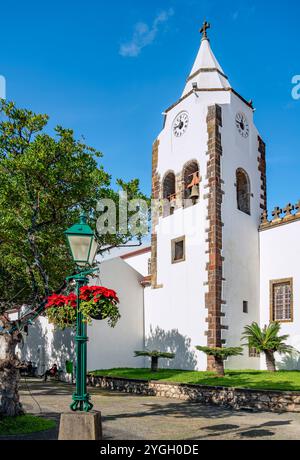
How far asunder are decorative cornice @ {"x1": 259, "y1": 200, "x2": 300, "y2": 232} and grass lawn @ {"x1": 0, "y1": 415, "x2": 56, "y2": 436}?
14.8m

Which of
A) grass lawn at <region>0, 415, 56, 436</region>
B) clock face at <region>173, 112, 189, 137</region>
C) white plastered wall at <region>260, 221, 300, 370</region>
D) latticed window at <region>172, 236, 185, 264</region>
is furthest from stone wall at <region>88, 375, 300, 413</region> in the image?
clock face at <region>173, 112, 189, 137</region>

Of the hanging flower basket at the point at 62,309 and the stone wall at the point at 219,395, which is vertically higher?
the hanging flower basket at the point at 62,309

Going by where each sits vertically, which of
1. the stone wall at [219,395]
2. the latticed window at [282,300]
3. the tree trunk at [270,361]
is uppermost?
the latticed window at [282,300]

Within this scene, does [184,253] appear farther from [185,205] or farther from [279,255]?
[279,255]

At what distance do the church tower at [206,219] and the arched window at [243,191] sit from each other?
0.17 feet

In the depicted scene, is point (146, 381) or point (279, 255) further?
point (279, 255)

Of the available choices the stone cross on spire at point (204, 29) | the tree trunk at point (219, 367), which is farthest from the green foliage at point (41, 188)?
the stone cross on spire at point (204, 29)

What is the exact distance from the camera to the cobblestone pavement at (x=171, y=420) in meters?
10.1

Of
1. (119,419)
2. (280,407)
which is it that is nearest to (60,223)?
(119,419)

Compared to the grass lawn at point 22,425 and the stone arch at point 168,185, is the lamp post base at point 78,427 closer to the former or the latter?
the grass lawn at point 22,425

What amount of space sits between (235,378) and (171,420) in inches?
232

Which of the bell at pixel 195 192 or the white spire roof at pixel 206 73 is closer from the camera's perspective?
the bell at pixel 195 192

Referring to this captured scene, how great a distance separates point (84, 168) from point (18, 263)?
11.8 feet

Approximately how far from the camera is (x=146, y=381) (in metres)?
18.9
